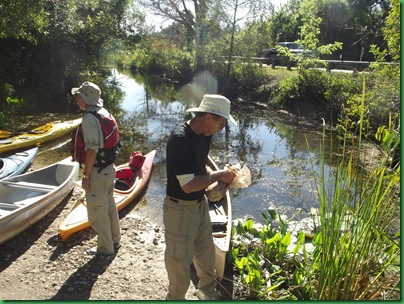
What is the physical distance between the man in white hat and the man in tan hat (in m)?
1.22

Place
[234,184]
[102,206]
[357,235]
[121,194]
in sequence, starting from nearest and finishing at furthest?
1. [357,235]
2. [234,184]
3. [102,206]
4. [121,194]

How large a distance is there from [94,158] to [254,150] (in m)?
8.17

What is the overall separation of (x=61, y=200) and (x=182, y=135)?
3851 mm

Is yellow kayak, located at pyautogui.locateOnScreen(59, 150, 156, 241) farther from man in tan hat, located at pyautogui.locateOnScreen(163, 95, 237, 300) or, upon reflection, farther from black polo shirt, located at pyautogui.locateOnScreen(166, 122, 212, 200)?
black polo shirt, located at pyautogui.locateOnScreen(166, 122, 212, 200)

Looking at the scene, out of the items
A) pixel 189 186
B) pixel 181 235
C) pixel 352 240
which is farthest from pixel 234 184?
pixel 352 240

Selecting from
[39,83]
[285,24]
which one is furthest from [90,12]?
[285,24]

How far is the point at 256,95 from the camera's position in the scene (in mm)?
19703

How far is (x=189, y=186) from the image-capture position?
263 centimetres

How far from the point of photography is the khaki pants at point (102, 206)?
3.85 meters

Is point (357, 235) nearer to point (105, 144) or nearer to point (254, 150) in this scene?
point (105, 144)

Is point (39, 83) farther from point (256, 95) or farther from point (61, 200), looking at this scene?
point (61, 200)

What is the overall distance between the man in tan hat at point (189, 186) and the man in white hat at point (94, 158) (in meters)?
1.22

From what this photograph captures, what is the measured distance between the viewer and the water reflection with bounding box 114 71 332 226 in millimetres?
A: 7168

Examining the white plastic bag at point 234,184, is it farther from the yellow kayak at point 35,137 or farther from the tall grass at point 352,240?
the yellow kayak at point 35,137
